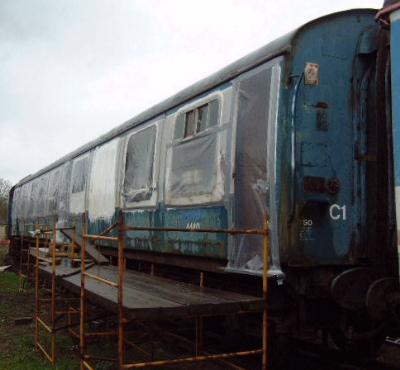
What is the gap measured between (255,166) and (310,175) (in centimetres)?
57

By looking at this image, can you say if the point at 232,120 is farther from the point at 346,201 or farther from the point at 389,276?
the point at 389,276

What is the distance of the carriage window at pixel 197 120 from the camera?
585cm

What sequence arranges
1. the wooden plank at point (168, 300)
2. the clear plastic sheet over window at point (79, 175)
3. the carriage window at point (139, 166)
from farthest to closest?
1. the clear plastic sheet over window at point (79, 175)
2. the carriage window at point (139, 166)
3. the wooden plank at point (168, 300)

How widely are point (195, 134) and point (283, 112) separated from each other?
1633mm

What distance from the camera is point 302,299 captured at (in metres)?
4.84

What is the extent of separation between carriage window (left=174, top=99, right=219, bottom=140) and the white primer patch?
2428 mm

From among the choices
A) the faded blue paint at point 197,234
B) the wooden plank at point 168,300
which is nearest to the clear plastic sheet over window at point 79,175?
the faded blue paint at point 197,234

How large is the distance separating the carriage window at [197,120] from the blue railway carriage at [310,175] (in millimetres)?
34

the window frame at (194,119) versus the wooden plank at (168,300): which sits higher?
the window frame at (194,119)

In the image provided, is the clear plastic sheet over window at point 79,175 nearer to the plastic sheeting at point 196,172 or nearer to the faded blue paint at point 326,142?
the plastic sheeting at point 196,172

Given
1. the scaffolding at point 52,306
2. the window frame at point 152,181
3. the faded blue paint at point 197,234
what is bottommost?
the scaffolding at point 52,306

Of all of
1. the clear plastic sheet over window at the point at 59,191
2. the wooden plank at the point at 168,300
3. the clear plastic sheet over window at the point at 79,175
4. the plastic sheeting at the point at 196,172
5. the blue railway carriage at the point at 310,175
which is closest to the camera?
the wooden plank at the point at 168,300

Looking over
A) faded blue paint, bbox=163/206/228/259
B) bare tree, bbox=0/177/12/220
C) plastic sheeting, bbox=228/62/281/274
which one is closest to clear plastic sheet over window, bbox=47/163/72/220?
faded blue paint, bbox=163/206/228/259

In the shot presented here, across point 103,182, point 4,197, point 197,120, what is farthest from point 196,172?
point 4,197
